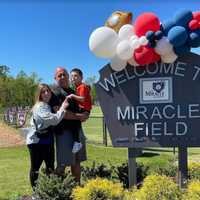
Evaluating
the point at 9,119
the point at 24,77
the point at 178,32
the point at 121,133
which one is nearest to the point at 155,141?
the point at 121,133

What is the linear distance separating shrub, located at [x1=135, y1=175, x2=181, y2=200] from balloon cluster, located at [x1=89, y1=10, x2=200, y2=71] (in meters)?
1.70

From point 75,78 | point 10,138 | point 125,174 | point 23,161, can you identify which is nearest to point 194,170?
point 125,174

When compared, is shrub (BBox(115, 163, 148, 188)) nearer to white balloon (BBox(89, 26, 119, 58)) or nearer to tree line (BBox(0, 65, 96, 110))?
white balloon (BBox(89, 26, 119, 58))

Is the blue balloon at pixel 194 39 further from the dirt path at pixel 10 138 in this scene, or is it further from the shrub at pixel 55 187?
the dirt path at pixel 10 138

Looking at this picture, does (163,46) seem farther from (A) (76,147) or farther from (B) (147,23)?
(A) (76,147)

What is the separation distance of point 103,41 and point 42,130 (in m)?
1.42

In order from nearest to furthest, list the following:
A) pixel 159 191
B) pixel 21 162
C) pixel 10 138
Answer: pixel 159 191, pixel 21 162, pixel 10 138

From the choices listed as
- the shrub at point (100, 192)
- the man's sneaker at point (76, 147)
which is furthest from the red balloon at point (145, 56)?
the shrub at point (100, 192)

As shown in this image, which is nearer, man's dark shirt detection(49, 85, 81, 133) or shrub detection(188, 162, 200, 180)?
man's dark shirt detection(49, 85, 81, 133)

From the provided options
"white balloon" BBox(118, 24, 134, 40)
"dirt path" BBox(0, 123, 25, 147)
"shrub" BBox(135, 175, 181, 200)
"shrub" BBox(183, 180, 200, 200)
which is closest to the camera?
"shrub" BBox(183, 180, 200, 200)

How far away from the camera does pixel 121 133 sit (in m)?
5.82

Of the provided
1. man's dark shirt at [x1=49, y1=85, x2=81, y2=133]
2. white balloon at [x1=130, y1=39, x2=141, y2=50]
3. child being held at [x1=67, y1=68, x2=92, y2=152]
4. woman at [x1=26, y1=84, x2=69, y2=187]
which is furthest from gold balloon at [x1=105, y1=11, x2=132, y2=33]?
woman at [x1=26, y1=84, x2=69, y2=187]

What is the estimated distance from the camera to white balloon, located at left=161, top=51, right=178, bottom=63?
5496 millimetres

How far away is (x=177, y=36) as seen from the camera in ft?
17.4
